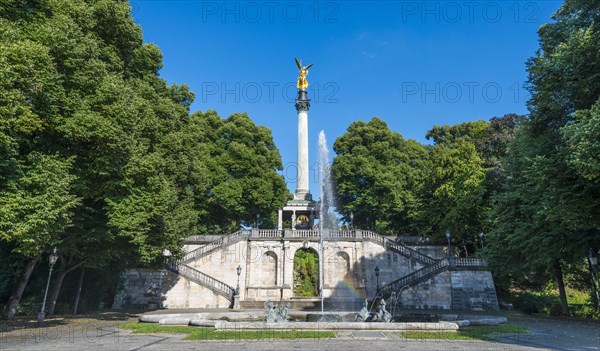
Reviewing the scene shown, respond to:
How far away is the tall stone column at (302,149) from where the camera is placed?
41531 millimetres

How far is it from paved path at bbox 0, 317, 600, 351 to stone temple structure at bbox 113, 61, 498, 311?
1402 cm

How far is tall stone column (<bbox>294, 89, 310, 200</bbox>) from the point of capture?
41.5 metres

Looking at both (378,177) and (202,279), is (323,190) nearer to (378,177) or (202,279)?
(378,177)

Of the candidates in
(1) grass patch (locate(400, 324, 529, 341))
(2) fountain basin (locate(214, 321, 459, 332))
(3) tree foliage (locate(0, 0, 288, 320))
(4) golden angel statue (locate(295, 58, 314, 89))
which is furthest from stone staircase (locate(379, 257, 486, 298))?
(4) golden angel statue (locate(295, 58, 314, 89))

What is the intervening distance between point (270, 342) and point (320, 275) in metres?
19.9

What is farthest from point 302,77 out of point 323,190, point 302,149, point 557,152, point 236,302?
point 557,152

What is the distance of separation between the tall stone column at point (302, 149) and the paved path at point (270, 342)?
2897 cm

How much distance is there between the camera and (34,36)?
46.0ft

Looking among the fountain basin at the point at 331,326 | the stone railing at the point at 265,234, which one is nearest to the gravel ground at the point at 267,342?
the fountain basin at the point at 331,326

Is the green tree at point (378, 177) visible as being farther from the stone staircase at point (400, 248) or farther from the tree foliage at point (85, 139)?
the tree foliage at point (85, 139)

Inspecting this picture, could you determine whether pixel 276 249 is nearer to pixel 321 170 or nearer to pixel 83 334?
pixel 321 170

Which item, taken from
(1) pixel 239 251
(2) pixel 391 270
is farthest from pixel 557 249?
(1) pixel 239 251

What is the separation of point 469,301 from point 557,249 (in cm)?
1026

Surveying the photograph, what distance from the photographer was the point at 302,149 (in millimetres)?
42562
